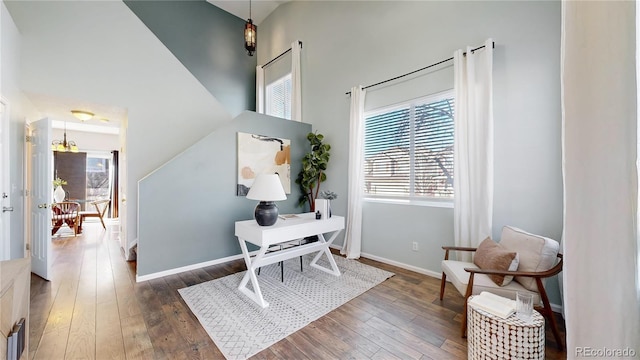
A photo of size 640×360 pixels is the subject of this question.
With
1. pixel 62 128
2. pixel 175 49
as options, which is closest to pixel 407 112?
pixel 175 49

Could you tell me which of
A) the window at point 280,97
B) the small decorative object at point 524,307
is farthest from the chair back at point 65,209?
the small decorative object at point 524,307

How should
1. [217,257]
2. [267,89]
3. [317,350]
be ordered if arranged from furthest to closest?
[267,89] → [217,257] → [317,350]

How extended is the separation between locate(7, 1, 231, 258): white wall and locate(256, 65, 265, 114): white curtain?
55.9 inches

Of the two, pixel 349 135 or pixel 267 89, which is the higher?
pixel 267 89

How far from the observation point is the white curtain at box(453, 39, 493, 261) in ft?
8.39

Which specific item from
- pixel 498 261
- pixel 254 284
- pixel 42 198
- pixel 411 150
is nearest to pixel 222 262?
pixel 254 284

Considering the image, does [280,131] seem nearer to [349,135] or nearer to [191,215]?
[349,135]

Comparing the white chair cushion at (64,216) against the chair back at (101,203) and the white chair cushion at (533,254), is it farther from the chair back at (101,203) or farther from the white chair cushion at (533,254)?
the white chair cushion at (533,254)

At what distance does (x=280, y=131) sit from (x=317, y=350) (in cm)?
321

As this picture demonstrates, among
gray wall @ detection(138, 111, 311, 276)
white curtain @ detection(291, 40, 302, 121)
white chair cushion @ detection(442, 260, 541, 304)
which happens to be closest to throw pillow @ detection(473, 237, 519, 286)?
white chair cushion @ detection(442, 260, 541, 304)

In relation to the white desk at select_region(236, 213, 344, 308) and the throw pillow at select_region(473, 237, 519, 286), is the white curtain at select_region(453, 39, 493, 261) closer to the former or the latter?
the throw pillow at select_region(473, 237, 519, 286)

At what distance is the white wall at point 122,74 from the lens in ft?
10.2

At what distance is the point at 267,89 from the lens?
5805mm

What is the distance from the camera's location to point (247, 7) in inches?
219
